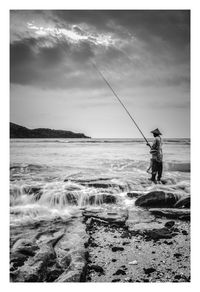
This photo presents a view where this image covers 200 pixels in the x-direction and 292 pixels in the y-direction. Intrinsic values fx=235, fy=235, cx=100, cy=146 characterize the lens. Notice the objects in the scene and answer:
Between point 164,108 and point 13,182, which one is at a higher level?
point 164,108

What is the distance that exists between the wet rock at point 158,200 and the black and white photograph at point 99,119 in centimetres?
2

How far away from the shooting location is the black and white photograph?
2641mm

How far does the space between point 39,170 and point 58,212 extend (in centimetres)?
323

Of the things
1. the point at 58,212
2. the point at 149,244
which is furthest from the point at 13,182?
the point at 149,244

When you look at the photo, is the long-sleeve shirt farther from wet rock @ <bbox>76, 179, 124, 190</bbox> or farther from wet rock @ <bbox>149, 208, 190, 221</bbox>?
wet rock @ <bbox>149, 208, 190, 221</bbox>

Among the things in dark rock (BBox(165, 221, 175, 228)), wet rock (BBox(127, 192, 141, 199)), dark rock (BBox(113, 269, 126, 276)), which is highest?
wet rock (BBox(127, 192, 141, 199))

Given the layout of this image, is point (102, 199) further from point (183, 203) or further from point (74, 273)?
point (74, 273)

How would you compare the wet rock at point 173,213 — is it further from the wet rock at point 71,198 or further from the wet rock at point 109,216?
the wet rock at point 71,198

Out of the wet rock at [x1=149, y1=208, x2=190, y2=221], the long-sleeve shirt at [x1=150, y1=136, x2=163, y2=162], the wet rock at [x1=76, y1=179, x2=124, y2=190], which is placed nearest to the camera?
the wet rock at [x1=149, y1=208, x2=190, y2=221]

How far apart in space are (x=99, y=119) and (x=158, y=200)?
6.09 ft

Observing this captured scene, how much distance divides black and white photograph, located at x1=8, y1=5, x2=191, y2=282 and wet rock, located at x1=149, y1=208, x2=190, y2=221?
0.02 metres

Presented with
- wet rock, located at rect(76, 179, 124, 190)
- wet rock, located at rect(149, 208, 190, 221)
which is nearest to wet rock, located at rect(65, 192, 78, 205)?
wet rock, located at rect(76, 179, 124, 190)

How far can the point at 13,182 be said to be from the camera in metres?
5.40
